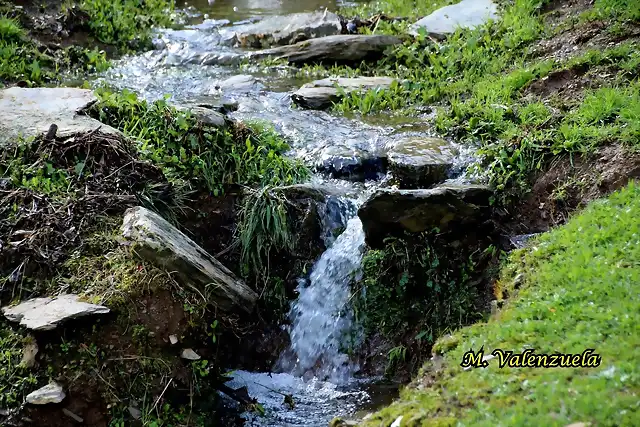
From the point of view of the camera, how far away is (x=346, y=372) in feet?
19.2

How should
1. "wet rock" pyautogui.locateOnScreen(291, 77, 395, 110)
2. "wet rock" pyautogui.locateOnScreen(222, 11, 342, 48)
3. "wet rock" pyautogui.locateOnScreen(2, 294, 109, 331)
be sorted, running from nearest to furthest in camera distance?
"wet rock" pyautogui.locateOnScreen(2, 294, 109, 331), "wet rock" pyautogui.locateOnScreen(291, 77, 395, 110), "wet rock" pyautogui.locateOnScreen(222, 11, 342, 48)

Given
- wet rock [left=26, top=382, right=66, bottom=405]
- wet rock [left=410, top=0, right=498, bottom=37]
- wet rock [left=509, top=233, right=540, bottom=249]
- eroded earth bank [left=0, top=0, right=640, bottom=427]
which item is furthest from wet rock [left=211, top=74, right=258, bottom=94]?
wet rock [left=26, top=382, right=66, bottom=405]

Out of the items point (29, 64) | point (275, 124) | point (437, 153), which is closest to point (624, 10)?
point (437, 153)

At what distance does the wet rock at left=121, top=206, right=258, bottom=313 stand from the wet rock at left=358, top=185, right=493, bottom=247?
4.55ft

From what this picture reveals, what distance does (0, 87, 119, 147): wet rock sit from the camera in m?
6.77

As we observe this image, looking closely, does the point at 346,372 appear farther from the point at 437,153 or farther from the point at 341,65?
the point at 341,65

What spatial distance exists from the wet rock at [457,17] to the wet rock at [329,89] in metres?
1.94

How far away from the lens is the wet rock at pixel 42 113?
677cm

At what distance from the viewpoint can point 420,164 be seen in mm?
7098

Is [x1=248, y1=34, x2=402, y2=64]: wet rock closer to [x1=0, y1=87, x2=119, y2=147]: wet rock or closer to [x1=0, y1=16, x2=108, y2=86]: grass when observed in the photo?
[x1=0, y1=16, x2=108, y2=86]: grass

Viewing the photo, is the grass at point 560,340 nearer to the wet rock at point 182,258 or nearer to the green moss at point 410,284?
the green moss at point 410,284

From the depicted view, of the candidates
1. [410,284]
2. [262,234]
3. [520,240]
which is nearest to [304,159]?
[262,234]

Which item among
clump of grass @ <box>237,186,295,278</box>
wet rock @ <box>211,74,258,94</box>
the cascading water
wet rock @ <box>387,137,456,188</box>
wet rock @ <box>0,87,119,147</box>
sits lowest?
the cascading water

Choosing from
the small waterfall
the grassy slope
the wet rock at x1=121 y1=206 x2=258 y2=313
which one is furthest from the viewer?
the grassy slope
